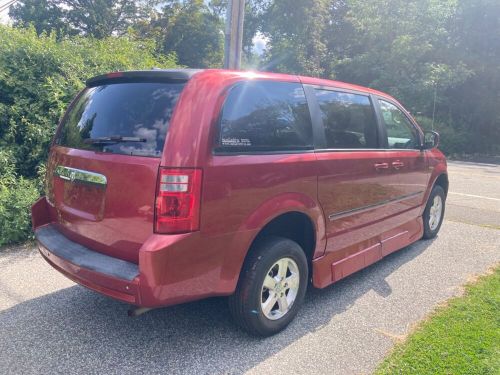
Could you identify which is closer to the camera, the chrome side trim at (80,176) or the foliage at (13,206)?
the chrome side trim at (80,176)

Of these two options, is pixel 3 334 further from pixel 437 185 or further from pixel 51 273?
pixel 437 185

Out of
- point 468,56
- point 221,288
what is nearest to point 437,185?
point 221,288

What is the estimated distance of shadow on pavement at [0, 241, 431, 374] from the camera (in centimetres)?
270

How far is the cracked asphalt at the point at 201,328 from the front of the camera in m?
2.73

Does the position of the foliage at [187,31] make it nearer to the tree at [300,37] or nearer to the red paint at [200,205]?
the tree at [300,37]

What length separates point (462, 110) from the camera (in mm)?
22906

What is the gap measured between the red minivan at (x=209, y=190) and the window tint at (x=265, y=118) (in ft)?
0.03

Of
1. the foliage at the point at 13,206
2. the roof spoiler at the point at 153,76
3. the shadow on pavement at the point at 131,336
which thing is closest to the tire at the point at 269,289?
the shadow on pavement at the point at 131,336

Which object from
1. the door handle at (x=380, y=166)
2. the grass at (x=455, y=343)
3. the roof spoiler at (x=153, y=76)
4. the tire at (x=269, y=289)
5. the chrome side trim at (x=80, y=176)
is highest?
the roof spoiler at (x=153, y=76)

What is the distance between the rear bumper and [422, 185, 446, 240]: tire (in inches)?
161

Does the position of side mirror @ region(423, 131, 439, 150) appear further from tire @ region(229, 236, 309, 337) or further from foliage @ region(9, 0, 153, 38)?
foliage @ region(9, 0, 153, 38)

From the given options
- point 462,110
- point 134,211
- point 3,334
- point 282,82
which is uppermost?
point 462,110

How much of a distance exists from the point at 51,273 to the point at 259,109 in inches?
109

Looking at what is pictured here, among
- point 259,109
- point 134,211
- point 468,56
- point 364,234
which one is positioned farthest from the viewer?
point 468,56
